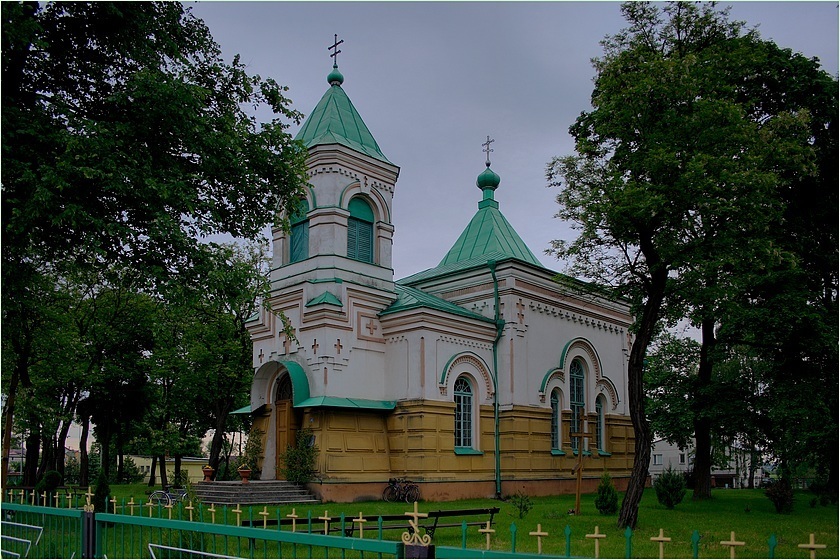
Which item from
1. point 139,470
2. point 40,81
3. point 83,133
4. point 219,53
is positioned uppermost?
point 219,53

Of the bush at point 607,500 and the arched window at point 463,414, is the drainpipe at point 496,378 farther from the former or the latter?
the bush at point 607,500

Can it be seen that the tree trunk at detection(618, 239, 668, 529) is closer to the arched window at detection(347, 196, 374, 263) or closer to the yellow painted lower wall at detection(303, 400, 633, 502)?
the yellow painted lower wall at detection(303, 400, 633, 502)

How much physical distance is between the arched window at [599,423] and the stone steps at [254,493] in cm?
1102

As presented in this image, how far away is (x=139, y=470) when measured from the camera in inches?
1976

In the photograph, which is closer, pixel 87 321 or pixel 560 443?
pixel 560 443

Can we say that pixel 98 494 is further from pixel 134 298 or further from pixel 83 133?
pixel 134 298

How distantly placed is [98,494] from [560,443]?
1485 cm

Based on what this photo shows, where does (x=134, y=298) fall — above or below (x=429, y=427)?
above

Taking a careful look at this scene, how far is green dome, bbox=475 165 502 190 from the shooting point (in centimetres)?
2970

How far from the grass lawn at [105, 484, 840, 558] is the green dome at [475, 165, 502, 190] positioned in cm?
1204

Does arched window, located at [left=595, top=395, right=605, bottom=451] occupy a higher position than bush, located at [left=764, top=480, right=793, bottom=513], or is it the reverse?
arched window, located at [left=595, top=395, right=605, bottom=451]

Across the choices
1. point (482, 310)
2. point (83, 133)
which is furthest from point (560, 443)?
point (83, 133)

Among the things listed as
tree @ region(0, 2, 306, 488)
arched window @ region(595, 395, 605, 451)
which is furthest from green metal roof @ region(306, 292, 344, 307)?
arched window @ region(595, 395, 605, 451)

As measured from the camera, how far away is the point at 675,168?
15352 mm
